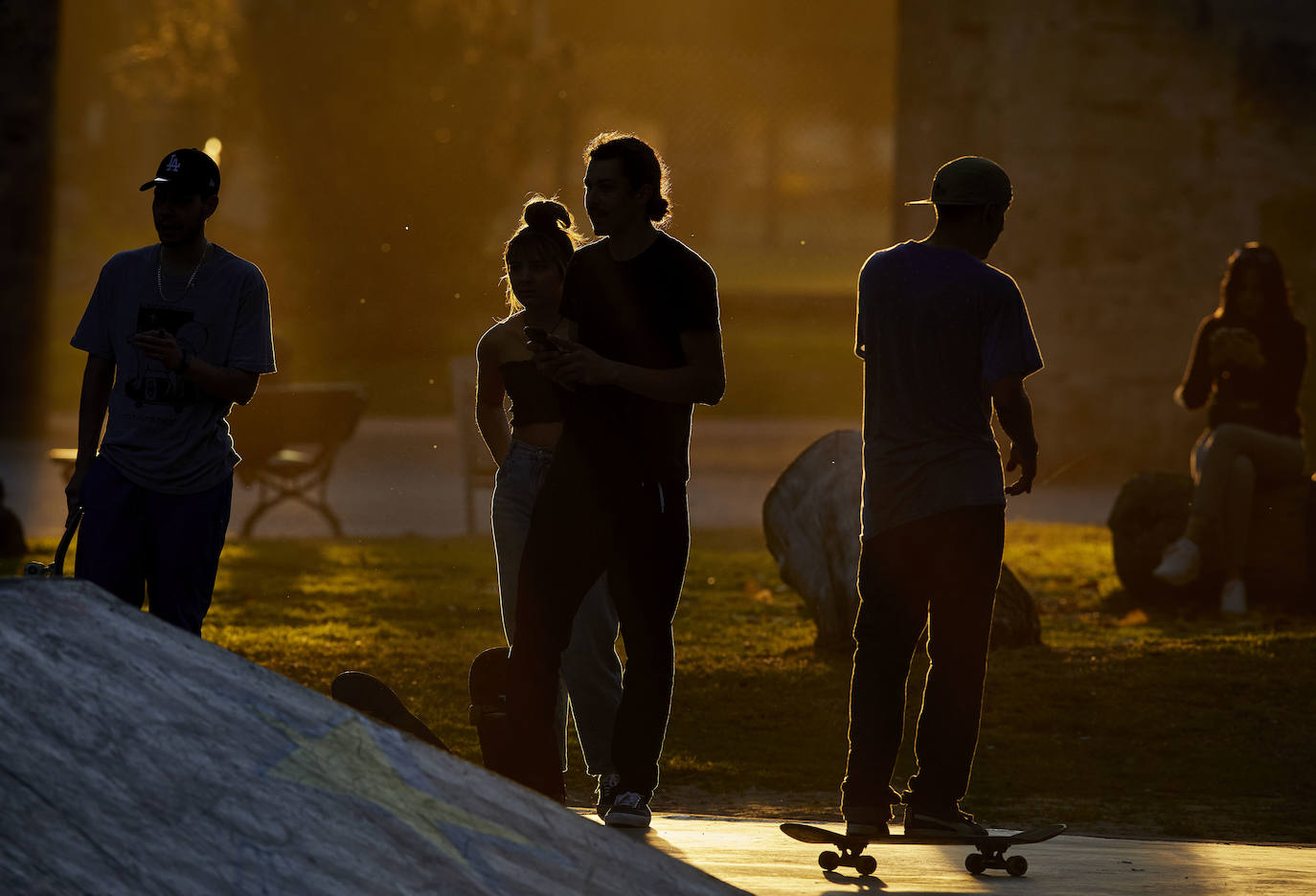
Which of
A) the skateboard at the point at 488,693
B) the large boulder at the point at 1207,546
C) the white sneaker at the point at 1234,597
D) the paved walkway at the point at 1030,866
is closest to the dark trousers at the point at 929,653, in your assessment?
the paved walkway at the point at 1030,866

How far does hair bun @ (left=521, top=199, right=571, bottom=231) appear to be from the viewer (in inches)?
204

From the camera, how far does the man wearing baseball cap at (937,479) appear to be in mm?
4500

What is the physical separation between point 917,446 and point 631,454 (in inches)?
26.3

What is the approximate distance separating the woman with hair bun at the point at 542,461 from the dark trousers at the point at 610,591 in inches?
16.3

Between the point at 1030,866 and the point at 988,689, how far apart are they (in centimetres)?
320

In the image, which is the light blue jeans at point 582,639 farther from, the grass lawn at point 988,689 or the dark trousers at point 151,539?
the grass lawn at point 988,689

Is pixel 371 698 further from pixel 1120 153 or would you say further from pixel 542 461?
pixel 1120 153

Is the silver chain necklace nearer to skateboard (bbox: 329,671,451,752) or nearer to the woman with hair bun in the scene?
the woman with hair bun

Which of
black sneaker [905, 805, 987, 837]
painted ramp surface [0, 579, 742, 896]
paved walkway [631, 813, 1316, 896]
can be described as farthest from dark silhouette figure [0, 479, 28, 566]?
black sneaker [905, 805, 987, 837]

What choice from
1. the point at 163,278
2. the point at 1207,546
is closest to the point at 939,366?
the point at 163,278

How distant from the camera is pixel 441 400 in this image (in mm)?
23359

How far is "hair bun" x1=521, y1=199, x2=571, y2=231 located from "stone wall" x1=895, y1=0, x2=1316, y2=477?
11.2 meters

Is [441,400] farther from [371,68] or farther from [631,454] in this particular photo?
[631,454]

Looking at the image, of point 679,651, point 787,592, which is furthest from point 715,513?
point 679,651
